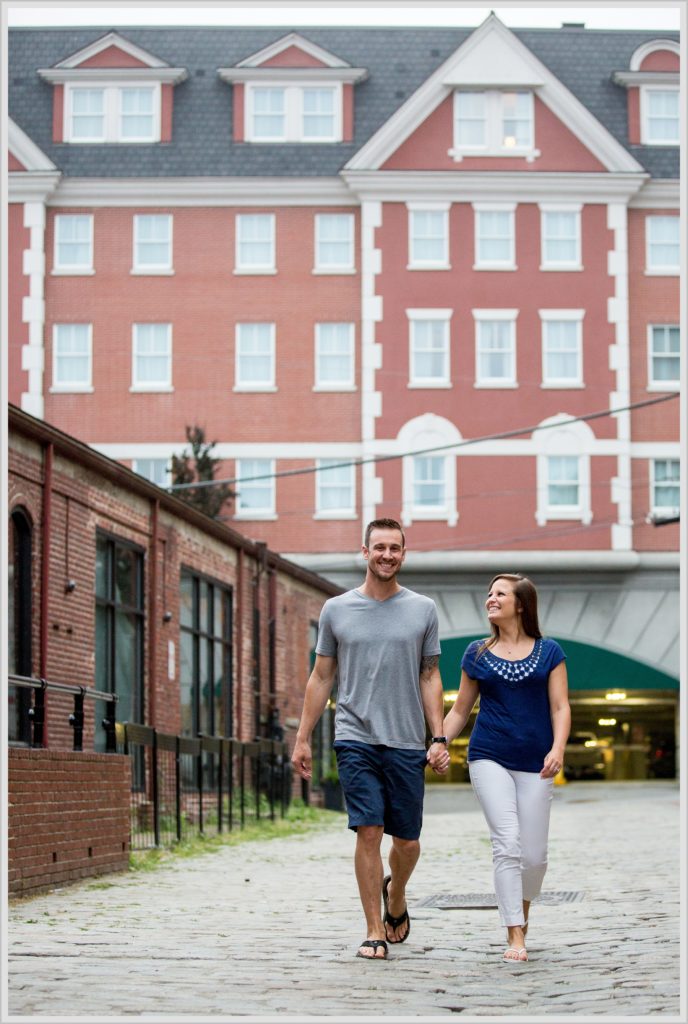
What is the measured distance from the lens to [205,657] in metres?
25.8

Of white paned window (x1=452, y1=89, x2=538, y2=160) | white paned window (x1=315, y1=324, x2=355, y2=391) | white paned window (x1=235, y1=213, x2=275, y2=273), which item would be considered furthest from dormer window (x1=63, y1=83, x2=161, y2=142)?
white paned window (x1=452, y1=89, x2=538, y2=160)

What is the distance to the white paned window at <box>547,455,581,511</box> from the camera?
4384 centimetres

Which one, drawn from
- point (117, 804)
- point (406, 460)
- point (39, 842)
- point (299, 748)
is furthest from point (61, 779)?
point (406, 460)

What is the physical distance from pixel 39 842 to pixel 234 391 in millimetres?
31908

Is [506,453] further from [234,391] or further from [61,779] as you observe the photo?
[61,779]

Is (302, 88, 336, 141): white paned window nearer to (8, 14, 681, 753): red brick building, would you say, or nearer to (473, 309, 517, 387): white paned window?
(8, 14, 681, 753): red brick building

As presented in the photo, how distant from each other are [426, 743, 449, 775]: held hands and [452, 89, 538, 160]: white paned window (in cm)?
3735

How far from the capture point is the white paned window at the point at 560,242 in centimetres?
4478

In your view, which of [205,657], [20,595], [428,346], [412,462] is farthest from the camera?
[428,346]

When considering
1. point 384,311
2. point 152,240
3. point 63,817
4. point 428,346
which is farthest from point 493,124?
point 63,817

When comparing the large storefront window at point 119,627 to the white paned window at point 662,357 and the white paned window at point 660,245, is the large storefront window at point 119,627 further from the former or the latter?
the white paned window at point 660,245

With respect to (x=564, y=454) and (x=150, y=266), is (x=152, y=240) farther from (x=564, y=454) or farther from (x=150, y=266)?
(x=564, y=454)

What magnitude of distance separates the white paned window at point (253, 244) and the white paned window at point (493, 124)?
16.3 feet

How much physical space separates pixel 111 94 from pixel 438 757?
129ft
